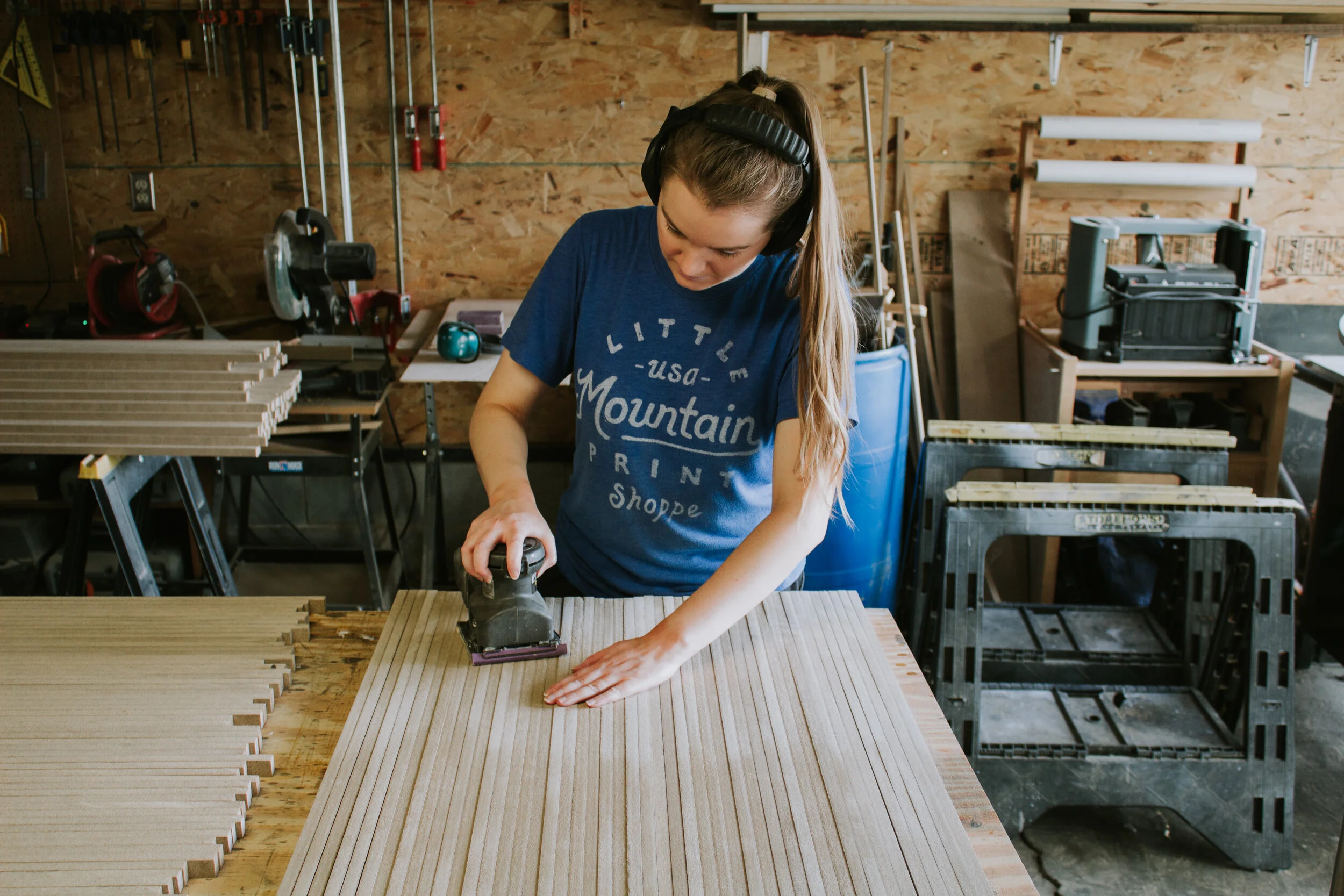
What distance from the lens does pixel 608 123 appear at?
3535 millimetres

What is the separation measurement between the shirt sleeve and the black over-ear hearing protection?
0.73 ft

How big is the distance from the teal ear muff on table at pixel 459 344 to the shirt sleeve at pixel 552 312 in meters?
1.50

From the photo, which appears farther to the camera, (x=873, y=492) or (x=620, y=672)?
(x=873, y=492)

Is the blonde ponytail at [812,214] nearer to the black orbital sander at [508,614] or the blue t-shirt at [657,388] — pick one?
the blue t-shirt at [657,388]

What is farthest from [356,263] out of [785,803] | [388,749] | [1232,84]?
[1232,84]

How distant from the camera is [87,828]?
39.0 inches

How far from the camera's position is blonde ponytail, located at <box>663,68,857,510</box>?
1.20 metres

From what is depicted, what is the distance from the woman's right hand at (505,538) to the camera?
124 centimetres

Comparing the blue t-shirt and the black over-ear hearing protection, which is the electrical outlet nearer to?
the blue t-shirt

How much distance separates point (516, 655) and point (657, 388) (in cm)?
45

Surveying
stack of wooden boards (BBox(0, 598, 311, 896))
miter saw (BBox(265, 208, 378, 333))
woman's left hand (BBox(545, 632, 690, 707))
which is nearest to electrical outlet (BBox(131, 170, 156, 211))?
miter saw (BBox(265, 208, 378, 333))

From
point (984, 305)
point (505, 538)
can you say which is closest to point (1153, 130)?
point (984, 305)

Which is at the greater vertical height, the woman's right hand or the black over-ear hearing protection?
the black over-ear hearing protection

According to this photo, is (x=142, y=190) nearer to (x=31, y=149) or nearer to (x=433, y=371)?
(x=31, y=149)
